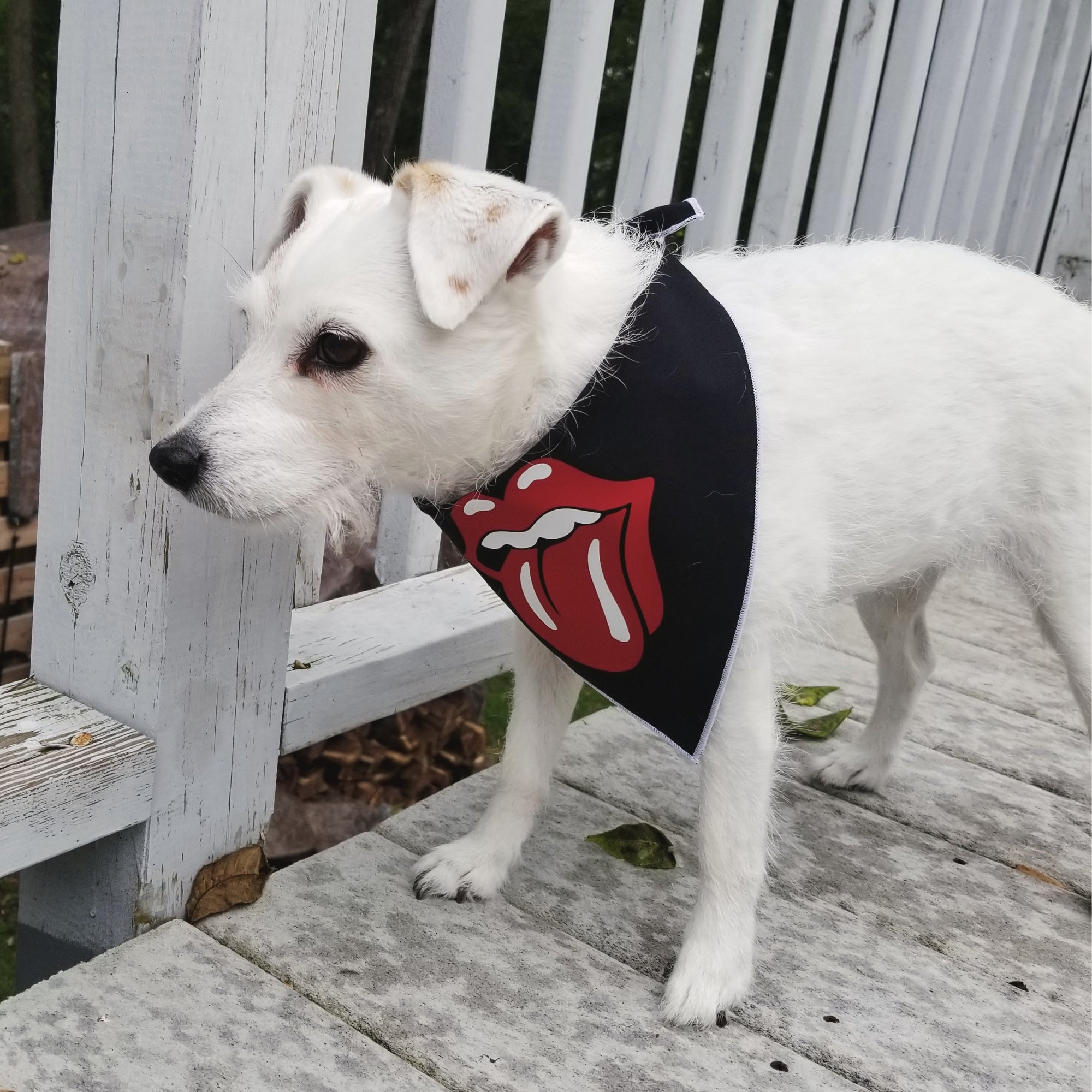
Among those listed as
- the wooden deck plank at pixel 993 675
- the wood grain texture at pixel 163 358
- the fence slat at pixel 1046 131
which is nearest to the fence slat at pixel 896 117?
the fence slat at pixel 1046 131

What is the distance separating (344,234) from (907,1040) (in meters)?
1.58

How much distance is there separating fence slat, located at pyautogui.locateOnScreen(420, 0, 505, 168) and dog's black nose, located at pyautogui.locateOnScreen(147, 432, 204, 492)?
98 cm

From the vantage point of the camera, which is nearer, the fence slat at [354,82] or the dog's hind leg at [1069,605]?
the fence slat at [354,82]

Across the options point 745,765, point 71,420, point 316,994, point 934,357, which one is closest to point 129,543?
point 71,420

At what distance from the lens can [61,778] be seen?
5.75 ft

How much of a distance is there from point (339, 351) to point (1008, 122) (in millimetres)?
3612

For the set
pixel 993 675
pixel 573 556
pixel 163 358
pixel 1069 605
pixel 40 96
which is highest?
pixel 40 96

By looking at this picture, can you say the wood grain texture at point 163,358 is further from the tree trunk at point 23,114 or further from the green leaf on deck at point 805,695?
the tree trunk at point 23,114

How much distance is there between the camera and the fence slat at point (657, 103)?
→ 2695 mm

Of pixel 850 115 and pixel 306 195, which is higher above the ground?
pixel 850 115

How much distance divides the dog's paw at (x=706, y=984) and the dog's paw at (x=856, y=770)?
908mm

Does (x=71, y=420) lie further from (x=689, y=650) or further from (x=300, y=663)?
(x=689, y=650)

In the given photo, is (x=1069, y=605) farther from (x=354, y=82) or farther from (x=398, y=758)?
(x=398, y=758)

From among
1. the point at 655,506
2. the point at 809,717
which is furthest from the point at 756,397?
the point at 809,717
